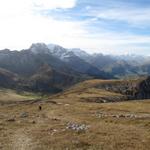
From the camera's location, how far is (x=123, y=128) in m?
52.5

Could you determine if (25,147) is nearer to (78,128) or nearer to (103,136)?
(103,136)

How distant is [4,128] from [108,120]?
59.4ft

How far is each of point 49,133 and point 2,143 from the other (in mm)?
9004

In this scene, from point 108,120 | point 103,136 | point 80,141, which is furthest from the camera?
point 108,120

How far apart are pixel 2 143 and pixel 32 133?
877 cm

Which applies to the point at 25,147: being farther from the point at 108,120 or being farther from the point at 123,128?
the point at 108,120

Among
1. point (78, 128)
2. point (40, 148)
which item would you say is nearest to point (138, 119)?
point (78, 128)

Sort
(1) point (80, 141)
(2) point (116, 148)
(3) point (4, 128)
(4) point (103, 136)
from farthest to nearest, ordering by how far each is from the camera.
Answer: (3) point (4, 128), (4) point (103, 136), (1) point (80, 141), (2) point (116, 148)

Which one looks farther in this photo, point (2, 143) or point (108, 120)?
point (108, 120)

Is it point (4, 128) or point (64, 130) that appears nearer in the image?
point (64, 130)

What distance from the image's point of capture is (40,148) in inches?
1545

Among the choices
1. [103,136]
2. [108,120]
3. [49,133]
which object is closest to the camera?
[103,136]

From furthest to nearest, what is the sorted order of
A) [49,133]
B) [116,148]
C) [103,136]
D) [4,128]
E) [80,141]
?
1. [4,128]
2. [49,133]
3. [103,136]
4. [80,141]
5. [116,148]

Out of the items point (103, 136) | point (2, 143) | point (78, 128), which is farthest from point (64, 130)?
point (2, 143)
